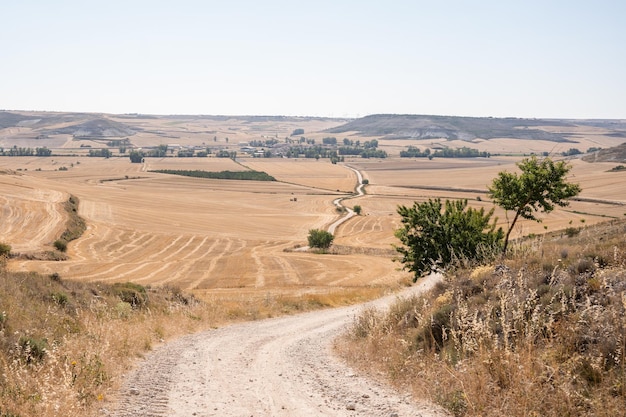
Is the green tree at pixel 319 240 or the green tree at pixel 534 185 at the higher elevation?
the green tree at pixel 534 185

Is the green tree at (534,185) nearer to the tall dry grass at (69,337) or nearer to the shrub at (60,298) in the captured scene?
the tall dry grass at (69,337)

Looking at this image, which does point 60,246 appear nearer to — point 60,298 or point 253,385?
point 60,298

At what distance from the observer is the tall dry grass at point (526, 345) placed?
333 inches

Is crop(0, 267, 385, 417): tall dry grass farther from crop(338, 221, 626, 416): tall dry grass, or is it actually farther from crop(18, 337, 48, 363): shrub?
crop(338, 221, 626, 416): tall dry grass

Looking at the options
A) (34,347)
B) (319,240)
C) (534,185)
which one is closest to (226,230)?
(319,240)

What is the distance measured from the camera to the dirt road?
9.96 m

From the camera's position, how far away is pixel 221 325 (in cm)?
2286

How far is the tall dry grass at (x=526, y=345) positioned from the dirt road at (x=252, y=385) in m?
0.76

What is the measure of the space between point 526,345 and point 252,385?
552 cm

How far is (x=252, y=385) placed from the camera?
11789 mm

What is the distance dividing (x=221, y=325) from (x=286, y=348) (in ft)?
22.3

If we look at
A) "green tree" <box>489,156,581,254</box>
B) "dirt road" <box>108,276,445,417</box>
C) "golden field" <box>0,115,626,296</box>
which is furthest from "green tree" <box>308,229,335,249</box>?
"dirt road" <box>108,276,445,417</box>

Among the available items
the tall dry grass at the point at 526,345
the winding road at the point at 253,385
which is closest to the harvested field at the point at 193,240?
the winding road at the point at 253,385

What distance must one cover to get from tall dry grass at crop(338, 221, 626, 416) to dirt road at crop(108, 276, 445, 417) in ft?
2.51
